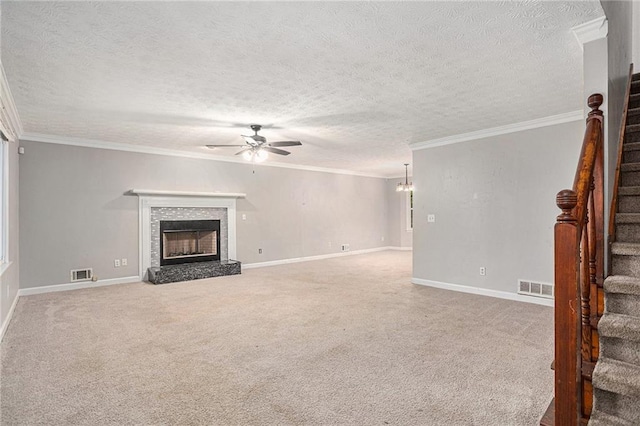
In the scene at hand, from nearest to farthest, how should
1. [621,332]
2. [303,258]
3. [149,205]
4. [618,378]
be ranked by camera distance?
[618,378] < [621,332] < [149,205] < [303,258]

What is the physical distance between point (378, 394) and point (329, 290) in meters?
3.18

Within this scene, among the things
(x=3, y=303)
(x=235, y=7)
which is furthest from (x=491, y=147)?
(x=3, y=303)

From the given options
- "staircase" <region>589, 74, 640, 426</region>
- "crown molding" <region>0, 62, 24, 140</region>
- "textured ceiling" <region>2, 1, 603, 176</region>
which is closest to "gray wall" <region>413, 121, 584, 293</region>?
"textured ceiling" <region>2, 1, 603, 176</region>

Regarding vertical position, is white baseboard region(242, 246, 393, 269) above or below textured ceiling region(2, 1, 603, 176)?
below

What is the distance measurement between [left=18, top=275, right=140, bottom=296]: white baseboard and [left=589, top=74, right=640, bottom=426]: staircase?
6.50 m

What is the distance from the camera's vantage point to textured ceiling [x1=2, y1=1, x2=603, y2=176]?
7.10 ft

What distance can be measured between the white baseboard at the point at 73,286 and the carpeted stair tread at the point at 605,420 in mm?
6472

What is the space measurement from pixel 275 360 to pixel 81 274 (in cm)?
450

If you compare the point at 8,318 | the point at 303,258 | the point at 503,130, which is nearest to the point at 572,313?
the point at 503,130

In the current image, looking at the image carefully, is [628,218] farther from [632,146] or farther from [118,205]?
[118,205]

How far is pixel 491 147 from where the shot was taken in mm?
5156

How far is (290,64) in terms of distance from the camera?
2.88m

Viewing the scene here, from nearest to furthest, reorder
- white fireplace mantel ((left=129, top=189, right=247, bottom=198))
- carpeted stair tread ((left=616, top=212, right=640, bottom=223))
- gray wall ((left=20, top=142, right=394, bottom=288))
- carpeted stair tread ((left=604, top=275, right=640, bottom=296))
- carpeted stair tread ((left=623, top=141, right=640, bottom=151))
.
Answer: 1. carpeted stair tread ((left=604, top=275, right=640, bottom=296))
2. carpeted stair tread ((left=616, top=212, right=640, bottom=223))
3. carpeted stair tread ((left=623, top=141, right=640, bottom=151))
4. gray wall ((left=20, top=142, right=394, bottom=288))
5. white fireplace mantel ((left=129, top=189, right=247, bottom=198))

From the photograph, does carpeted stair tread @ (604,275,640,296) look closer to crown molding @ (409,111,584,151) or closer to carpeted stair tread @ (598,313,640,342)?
carpeted stair tread @ (598,313,640,342)
